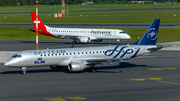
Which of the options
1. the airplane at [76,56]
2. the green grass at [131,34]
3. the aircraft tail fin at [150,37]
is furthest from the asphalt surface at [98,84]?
the green grass at [131,34]

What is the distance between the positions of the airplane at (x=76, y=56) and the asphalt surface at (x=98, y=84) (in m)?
1.31

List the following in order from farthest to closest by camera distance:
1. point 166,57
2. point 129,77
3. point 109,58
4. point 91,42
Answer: point 91,42
point 166,57
point 109,58
point 129,77

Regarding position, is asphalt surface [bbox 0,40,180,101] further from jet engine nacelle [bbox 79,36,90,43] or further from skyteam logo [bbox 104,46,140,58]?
jet engine nacelle [bbox 79,36,90,43]

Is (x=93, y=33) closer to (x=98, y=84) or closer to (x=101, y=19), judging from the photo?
(x=98, y=84)

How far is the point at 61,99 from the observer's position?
24297 millimetres

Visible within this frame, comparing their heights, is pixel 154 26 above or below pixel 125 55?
above

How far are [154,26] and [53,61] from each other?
16.1 m

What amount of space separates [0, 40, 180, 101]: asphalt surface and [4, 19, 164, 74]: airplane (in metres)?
1.31

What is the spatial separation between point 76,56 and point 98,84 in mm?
7616

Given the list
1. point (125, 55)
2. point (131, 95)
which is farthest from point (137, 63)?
point (131, 95)

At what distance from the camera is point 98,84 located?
29.7 m

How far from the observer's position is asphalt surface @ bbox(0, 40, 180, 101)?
993 inches

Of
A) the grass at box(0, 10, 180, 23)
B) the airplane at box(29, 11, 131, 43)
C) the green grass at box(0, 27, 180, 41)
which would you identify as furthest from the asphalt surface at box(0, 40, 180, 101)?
the grass at box(0, 10, 180, 23)

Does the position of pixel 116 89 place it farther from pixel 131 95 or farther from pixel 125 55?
pixel 125 55
